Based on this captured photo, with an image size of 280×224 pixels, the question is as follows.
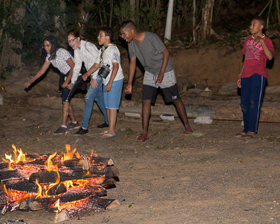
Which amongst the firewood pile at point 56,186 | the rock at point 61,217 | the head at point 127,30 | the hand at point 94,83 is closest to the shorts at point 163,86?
the head at point 127,30

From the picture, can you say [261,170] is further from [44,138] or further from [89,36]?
[89,36]

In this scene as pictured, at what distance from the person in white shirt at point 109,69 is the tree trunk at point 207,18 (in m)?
6.81

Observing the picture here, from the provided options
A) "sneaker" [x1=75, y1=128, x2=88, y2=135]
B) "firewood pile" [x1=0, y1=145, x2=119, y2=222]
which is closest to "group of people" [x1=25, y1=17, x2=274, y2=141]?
"sneaker" [x1=75, y1=128, x2=88, y2=135]

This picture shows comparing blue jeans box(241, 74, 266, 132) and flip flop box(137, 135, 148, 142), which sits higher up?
blue jeans box(241, 74, 266, 132)

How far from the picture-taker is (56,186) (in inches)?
168

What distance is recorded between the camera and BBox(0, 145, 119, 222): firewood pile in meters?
4.23

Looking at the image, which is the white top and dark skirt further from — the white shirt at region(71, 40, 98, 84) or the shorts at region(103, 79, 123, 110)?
the shorts at region(103, 79, 123, 110)

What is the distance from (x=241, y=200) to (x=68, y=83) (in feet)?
13.8

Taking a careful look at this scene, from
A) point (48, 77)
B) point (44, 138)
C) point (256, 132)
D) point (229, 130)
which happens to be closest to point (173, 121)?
point (229, 130)

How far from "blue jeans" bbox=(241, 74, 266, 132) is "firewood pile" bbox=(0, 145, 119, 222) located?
3230 millimetres

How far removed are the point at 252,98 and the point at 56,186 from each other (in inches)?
157

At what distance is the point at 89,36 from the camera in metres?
13.9

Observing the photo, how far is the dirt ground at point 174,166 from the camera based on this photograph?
418 centimetres

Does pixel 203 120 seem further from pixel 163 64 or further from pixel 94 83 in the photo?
pixel 94 83
